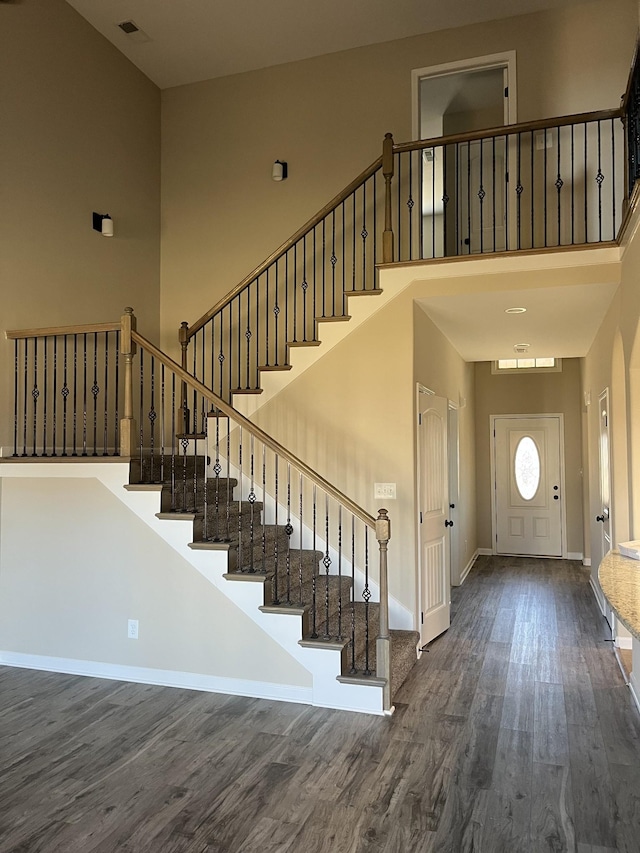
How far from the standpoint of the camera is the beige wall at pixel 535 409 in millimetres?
9453

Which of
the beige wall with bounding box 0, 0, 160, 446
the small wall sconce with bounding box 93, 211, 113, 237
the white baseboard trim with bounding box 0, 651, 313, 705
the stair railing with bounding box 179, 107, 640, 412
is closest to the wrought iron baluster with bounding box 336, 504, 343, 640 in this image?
the white baseboard trim with bounding box 0, 651, 313, 705

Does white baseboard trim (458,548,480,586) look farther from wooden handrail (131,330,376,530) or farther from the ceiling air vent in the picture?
the ceiling air vent

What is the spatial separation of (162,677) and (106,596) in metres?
0.67

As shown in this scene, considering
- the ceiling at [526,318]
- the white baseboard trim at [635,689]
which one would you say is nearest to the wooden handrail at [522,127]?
the ceiling at [526,318]

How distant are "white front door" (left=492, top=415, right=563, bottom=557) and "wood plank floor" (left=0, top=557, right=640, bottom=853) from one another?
489cm

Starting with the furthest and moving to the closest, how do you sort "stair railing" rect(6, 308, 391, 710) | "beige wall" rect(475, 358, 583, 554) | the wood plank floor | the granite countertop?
"beige wall" rect(475, 358, 583, 554) < "stair railing" rect(6, 308, 391, 710) < the wood plank floor < the granite countertop

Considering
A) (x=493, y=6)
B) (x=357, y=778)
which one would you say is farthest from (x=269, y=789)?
(x=493, y=6)

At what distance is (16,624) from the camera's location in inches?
186

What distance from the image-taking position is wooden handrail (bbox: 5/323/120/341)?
177 inches

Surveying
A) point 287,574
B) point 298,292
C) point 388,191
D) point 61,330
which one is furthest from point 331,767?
point 298,292

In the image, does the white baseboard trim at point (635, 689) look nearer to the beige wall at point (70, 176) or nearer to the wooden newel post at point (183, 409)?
the wooden newel post at point (183, 409)

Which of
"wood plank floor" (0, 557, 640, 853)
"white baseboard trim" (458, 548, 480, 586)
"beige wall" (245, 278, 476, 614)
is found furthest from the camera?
"white baseboard trim" (458, 548, 480, 586)

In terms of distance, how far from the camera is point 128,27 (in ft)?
19.8

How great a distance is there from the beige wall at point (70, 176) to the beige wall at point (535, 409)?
531cm
